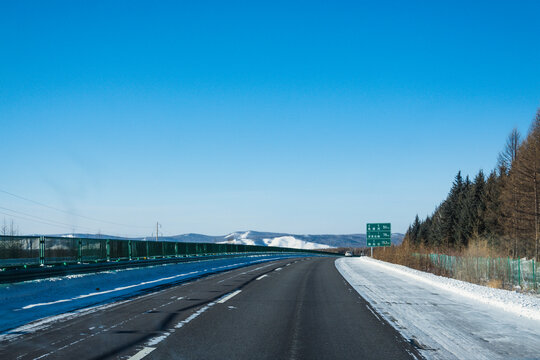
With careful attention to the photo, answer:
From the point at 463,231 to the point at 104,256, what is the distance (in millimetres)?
58238

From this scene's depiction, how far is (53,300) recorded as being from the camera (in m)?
11.6

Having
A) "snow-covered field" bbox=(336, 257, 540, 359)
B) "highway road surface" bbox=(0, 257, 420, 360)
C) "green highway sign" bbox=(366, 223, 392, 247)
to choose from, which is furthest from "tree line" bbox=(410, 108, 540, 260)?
"highway road surface" bbox=(0, 257, 420, 360)

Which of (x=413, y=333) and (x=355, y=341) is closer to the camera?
(x=355, y=341)

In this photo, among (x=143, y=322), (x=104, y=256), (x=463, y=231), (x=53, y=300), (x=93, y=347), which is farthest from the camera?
(x=463, y=231)

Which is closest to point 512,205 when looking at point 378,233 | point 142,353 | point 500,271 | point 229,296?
point 378,233

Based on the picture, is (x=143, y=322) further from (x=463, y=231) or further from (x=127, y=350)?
(x=463, y=231)

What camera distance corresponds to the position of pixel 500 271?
20781mm

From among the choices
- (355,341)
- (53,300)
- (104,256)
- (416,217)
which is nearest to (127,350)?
(355,341)

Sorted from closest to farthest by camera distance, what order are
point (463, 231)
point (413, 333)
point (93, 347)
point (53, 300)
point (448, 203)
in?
point (93, 347)
point (413, 333)
point (53, 300)
point (463, 231)
point (448, 203)

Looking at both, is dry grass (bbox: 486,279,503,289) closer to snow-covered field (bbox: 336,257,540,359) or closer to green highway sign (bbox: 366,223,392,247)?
snow-covered field (bbox: 336,257,540,359)

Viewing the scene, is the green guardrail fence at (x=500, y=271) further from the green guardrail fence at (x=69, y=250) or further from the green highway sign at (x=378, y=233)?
the green highway sign at (x=378, y=233)

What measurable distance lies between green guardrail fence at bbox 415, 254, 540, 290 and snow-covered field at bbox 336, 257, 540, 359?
24.5ft

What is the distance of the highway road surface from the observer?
5.94 m

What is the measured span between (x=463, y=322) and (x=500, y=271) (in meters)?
14.3
